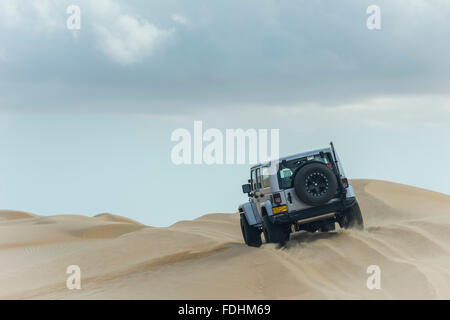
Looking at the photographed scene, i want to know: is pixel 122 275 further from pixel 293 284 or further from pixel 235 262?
pixel 293 284

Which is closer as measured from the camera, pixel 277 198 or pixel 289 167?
pixel 277 198

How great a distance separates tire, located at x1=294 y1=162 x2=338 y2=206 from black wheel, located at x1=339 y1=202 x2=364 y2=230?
0.88 m

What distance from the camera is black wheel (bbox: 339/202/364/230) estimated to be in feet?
44.7

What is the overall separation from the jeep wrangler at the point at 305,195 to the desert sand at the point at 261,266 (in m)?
0.39

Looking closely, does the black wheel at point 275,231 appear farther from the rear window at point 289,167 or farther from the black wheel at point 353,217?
the black wheel at point 353,217

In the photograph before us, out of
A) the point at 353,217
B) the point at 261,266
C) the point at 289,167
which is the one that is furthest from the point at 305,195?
the point at 261,266

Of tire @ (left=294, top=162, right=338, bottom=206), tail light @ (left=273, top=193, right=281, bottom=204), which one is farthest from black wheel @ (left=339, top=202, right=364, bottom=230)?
tail light @ (left=273, top=193, right=281, bottom=204)

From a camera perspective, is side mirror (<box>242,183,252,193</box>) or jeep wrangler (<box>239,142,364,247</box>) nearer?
jeep wrangler (<box>239,142,364,247</box>)

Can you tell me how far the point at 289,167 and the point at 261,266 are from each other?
2.64 metres

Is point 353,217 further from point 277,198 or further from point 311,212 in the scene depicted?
point 277,198

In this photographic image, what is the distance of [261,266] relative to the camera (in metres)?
11.5

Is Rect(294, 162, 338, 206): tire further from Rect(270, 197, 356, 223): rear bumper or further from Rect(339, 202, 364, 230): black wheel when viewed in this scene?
Rect(339, 202, 364, 230): black wheel
